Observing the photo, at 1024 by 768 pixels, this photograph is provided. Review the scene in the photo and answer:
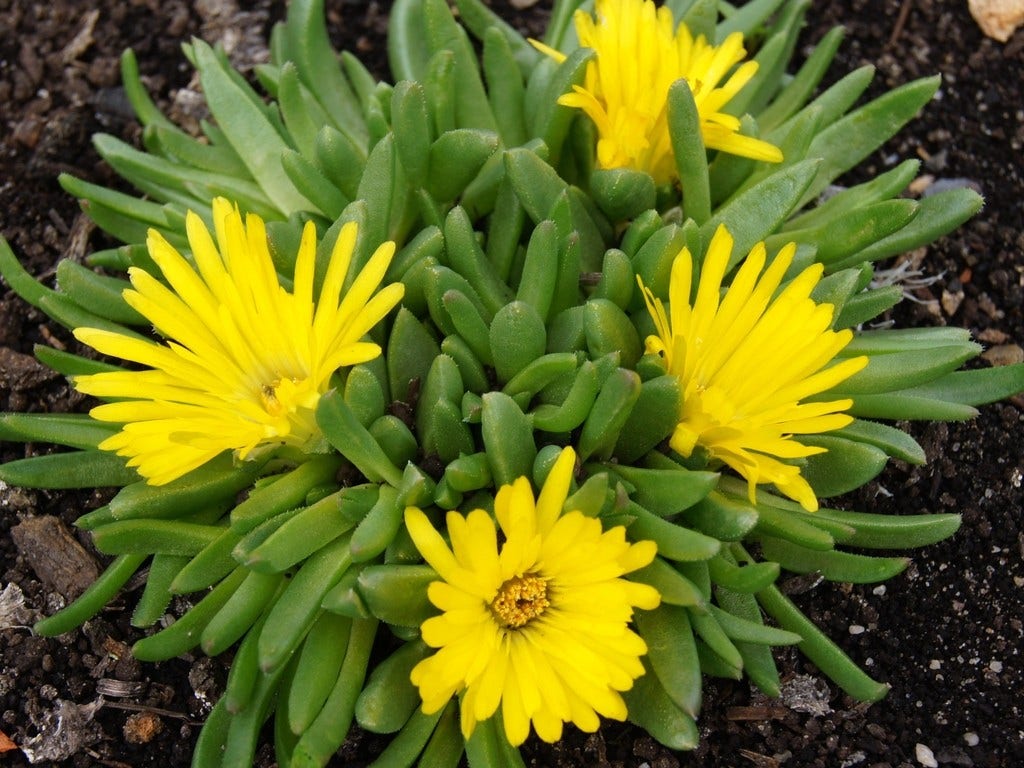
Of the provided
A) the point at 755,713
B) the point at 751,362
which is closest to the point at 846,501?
the point at 755,713

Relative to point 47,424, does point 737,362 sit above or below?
above

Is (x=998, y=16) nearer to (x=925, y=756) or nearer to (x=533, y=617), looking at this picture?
(x=925, y=756)

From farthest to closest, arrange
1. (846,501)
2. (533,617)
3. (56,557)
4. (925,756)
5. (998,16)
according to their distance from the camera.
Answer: (998,16) < (846,501) < (56,557) < (925,756) < (533,617)

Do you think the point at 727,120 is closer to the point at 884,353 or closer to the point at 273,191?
the point at 884,353

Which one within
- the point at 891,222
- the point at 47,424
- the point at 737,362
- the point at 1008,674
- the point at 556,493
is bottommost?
the point at 1008,674

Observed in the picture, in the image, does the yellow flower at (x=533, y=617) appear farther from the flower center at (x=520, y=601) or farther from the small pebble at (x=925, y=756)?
the small pebble at (x=925, y=756)

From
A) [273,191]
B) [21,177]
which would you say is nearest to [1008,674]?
[273,191]
